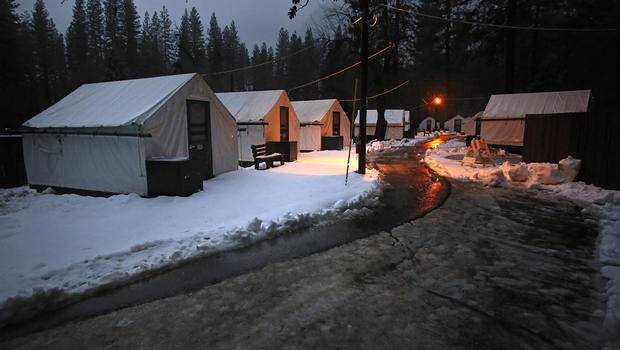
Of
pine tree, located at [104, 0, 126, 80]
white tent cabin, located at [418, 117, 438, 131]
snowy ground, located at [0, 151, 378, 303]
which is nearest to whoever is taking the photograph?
snowy ground, located at [0, 151, 378, 303]

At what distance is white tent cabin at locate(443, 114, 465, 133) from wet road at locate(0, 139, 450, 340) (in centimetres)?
6968

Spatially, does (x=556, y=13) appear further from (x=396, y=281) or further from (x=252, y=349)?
(x=252, y=349)

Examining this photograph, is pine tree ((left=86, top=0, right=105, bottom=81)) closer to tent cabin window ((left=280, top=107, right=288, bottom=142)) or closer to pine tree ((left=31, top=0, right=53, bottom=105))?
pine tree ((left=31, top=0, right=53, bottom=105))

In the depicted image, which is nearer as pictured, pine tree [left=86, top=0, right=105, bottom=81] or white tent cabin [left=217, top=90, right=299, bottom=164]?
white tent cabin [left=217, top=90, right=299, bottom=164]

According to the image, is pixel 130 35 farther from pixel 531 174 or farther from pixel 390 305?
pixel 390 305

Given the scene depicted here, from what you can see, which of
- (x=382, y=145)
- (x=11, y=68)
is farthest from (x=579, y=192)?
(x=11, y=68)

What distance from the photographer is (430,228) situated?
6.16 m

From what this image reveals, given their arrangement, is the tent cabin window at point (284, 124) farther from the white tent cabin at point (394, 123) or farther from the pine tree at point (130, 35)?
the pine tree at point (130, 35)

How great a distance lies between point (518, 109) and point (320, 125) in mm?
12920

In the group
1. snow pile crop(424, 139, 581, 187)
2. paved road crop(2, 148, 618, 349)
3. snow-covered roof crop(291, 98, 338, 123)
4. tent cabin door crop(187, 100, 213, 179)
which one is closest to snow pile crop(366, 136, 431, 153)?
snow-covered roof crop(291, 98, 338, 123)

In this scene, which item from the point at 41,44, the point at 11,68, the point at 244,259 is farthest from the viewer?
the point at 41,44

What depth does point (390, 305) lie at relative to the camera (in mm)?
3439

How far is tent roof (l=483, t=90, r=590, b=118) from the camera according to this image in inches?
790

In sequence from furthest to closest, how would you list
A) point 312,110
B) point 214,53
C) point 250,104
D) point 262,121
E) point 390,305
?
point 214,53 < point 312,110 < point 250,104 < point 262,121 < point 390,305
